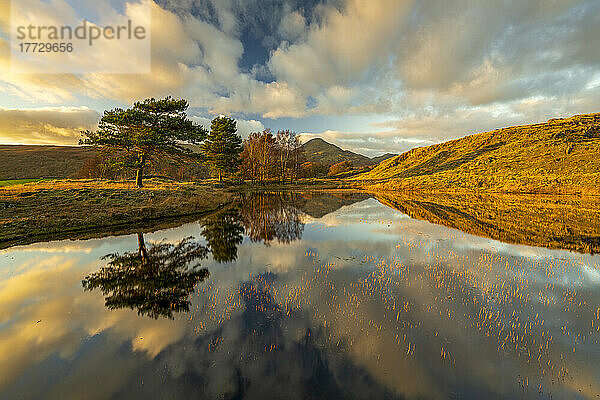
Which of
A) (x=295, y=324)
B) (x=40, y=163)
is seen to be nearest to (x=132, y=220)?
(x=295, y=324)

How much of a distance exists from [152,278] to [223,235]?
7920mm

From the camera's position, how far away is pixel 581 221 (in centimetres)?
2280

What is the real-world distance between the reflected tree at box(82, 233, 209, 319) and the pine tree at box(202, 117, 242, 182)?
50.3 m

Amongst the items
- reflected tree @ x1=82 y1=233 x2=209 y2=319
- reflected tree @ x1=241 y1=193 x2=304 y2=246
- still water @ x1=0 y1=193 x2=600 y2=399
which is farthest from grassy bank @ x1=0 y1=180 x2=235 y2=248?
reflected tree @ x1=241 y1=193 x2=304 y2=246

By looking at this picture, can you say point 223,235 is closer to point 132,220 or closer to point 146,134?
point 132,220

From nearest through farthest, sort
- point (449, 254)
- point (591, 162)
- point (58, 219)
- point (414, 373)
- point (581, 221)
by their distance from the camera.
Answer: point (414, 373) < point (449, 254) < point (58, 219) < point (581, 221) < point (591, 162)

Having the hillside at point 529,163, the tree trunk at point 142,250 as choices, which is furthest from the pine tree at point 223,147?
the hillside at point 529,163

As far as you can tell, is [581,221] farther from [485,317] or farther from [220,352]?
[220,352]

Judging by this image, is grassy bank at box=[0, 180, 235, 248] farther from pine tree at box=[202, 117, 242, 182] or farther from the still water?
pine tree at box=[202, 117, 242, 182]

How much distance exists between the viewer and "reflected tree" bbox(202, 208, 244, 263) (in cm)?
1392

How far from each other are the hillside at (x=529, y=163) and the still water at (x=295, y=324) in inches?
2460

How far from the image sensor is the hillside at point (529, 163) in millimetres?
55125

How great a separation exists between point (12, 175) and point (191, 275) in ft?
538

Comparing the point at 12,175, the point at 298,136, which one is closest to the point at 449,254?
the point at 298,136
